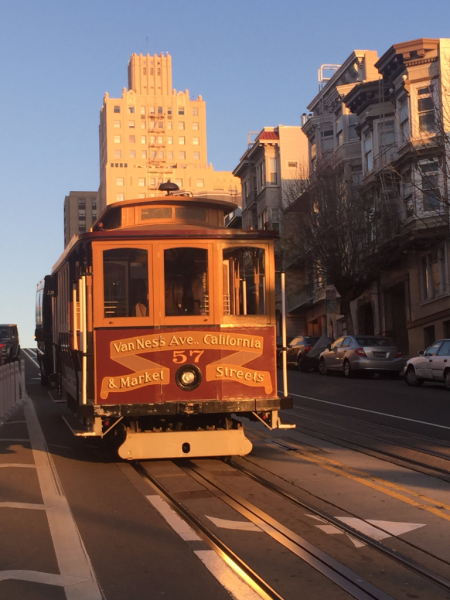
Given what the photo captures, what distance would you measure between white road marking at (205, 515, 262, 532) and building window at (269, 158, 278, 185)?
53.4 meters

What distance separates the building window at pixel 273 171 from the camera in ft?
195

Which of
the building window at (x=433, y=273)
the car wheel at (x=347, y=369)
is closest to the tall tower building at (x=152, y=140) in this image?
the building window at (x=433, y=273)

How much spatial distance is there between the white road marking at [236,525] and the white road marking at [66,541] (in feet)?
3.82

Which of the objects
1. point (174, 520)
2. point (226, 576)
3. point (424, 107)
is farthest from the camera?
point (424, 107)

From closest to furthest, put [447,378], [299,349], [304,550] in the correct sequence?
[304,550]
[447,378]
[299,349]

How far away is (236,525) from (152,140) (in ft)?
443

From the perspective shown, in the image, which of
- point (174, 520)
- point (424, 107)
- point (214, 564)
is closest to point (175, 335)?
point (174, 520)

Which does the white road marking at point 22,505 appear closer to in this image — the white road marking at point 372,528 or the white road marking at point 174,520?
the white road marking at point 174,520

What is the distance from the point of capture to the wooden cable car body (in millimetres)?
9555

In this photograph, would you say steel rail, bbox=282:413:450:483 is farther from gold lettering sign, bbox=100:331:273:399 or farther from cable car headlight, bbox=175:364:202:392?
cable car headlight, bbox=175:364:202:392

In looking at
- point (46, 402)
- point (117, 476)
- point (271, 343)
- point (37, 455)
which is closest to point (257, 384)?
point (271, 343)

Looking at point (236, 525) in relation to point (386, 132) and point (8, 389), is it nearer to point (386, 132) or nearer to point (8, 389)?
point (8, 389)

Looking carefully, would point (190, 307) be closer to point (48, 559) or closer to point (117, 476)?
point (117, 476)

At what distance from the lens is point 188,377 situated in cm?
967
